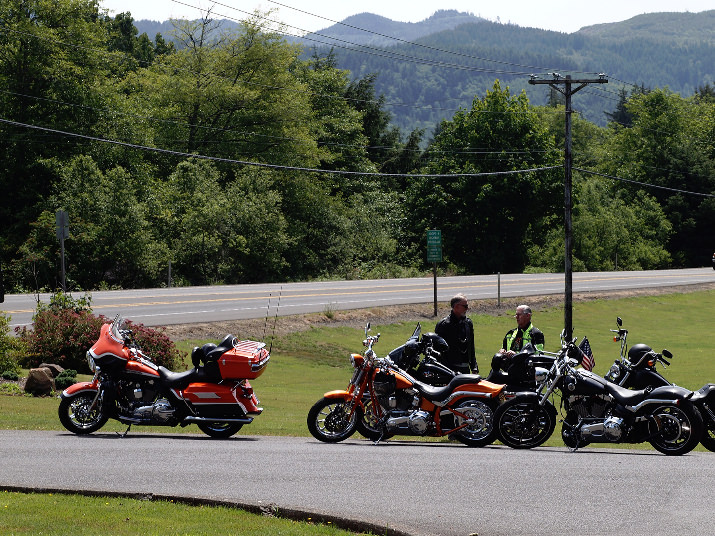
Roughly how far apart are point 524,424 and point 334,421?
97.2 inches

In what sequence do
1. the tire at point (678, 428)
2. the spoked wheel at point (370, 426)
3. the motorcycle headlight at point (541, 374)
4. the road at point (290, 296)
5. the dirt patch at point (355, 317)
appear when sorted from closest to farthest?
the tire at point (678, 428)
the motorcycle headlight at point (541, 374)
the spoked wheel at point (370, 426)
the dirt patch at point (355, 317)
the road at point (290, 296)

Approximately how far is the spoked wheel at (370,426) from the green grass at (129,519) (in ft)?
13.3

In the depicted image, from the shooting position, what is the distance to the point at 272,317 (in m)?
29.9

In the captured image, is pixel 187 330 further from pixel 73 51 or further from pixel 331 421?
pixel 73 51

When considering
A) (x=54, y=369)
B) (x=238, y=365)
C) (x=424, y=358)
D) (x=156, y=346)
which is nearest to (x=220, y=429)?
(x=238, y=365)

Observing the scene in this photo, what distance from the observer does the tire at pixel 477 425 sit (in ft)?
39.8

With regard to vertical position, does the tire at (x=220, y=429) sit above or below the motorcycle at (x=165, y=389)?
below

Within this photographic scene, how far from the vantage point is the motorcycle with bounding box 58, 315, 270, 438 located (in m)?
12.5

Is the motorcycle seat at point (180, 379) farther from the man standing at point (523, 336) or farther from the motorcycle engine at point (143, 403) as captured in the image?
the man standing at point (523, 336)

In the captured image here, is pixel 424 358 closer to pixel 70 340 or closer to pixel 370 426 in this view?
pixel 370 426

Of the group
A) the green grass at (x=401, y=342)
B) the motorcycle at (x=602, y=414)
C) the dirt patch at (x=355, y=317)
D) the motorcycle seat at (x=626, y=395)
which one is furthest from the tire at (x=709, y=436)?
the dirt patch at (x=355, y=317)

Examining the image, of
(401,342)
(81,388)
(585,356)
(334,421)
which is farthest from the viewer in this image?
(401,342)

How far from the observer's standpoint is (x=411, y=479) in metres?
9.79

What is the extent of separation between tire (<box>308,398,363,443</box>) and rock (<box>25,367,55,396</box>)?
282 inches
